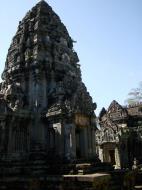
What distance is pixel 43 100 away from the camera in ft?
52.3

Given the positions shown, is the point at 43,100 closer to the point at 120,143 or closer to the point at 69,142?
the point at 69,142

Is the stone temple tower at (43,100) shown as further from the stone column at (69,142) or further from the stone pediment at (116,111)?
the stone pediment at (116,111)

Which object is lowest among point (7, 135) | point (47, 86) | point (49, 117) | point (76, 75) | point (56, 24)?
point (7, 135)

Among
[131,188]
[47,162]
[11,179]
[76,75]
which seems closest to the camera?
[11,179]

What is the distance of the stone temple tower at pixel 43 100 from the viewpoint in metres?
14.3

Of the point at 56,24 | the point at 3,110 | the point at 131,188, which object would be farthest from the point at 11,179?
the point at 56,24

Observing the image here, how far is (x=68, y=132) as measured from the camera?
14367 mm

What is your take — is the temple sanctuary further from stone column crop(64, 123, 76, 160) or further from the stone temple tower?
stone column crop(64, 123, 76, 160)

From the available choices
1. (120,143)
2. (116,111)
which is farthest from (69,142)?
(116,111)

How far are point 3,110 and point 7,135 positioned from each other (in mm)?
1481

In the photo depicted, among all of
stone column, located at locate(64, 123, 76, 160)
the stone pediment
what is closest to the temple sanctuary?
the stone pediment

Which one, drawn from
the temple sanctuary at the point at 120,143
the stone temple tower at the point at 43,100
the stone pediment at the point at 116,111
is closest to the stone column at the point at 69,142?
the stone temple tower at the point at 43,100

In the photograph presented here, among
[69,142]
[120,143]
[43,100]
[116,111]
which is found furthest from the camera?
[116,111]

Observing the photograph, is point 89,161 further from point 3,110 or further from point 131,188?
point 3,110
